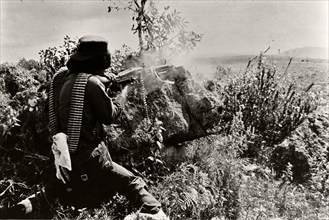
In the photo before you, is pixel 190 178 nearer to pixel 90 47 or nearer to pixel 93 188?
pixel 93 188

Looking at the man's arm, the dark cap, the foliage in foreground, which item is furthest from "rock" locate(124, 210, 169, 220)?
the dark cap

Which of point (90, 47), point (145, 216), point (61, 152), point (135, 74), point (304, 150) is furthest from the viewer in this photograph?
point (304, 150)

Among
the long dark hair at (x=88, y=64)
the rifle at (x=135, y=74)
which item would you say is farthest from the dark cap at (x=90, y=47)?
the rifle at (x=135, y=74)

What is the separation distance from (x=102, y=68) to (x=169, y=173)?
66.8 inches

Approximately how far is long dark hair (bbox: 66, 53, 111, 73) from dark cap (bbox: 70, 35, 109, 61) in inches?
1.6

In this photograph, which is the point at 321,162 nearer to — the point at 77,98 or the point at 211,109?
the point at 211,109

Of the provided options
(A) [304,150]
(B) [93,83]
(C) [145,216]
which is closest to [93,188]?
(C) [145,216]

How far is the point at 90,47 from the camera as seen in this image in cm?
398

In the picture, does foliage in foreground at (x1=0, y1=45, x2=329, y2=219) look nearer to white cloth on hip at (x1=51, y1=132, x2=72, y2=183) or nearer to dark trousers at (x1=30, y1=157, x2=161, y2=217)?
dark trousers at (x1=30, y1=157, x2=161, y2=217)

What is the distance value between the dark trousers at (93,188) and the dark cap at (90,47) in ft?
3.22

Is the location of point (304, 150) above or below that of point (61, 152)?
below

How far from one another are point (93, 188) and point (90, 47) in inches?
54.6

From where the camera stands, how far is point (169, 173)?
5152 millimetres

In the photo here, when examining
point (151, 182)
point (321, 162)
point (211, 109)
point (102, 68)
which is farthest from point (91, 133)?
point (321, 162)
